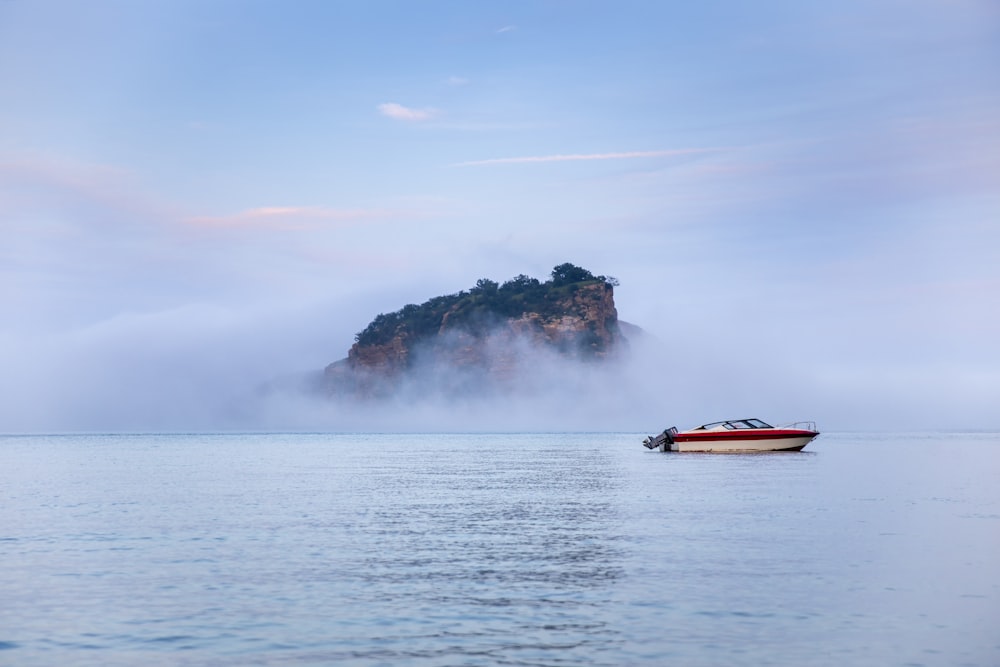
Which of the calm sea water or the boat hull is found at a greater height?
the boat hull

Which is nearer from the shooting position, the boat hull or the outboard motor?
the boat hull

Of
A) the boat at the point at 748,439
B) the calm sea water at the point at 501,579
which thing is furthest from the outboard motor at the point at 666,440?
the calm sea water at the point at 501,579

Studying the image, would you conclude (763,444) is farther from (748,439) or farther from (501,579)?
(501,579)

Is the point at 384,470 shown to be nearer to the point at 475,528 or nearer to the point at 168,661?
the point at 475,528

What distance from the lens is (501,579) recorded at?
23.8 m

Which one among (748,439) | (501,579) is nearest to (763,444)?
(748,439)

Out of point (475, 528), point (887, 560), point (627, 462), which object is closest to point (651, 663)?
point (887, 560)

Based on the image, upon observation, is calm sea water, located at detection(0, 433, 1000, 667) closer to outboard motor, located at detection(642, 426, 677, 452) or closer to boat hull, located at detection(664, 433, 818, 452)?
boat hull, located at detection(664, 433, 818, 452)

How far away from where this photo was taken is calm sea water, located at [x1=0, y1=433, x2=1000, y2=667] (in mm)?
17172

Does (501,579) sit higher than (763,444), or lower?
lower

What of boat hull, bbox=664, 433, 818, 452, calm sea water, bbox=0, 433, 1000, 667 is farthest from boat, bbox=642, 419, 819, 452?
calm sea water, bbox=0, 433, 1000, 667

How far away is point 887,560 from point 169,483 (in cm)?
4545

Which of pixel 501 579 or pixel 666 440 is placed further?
pixel 666 440

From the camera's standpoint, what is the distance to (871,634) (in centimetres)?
1817
